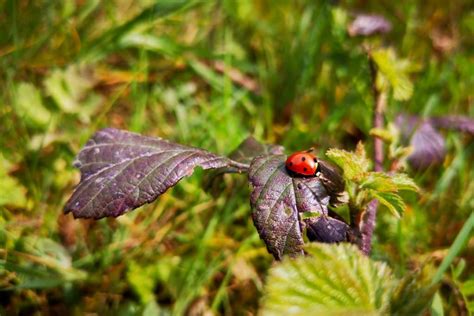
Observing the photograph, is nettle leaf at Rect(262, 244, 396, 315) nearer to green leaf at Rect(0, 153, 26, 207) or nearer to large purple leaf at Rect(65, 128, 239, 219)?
large purple leaf at Rect(65, 128, 239, 219)

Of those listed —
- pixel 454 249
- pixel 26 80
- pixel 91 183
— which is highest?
pixel 26 80

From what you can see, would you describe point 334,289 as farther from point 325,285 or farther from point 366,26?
point 366,26

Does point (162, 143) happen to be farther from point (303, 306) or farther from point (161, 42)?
point (161, 42)

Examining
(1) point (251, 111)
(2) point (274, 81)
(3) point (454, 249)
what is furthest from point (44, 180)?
(3) point (454, 249)

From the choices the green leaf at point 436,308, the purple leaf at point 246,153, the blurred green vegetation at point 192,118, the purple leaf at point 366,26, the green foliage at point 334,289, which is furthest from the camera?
the purple leaf at point 366,26

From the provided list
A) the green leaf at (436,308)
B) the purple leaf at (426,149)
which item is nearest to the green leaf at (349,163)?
the green leaf at (436,308)

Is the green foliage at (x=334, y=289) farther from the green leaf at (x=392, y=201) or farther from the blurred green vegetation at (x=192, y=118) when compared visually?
the blurred green vegetation at (x=192, y=118)
